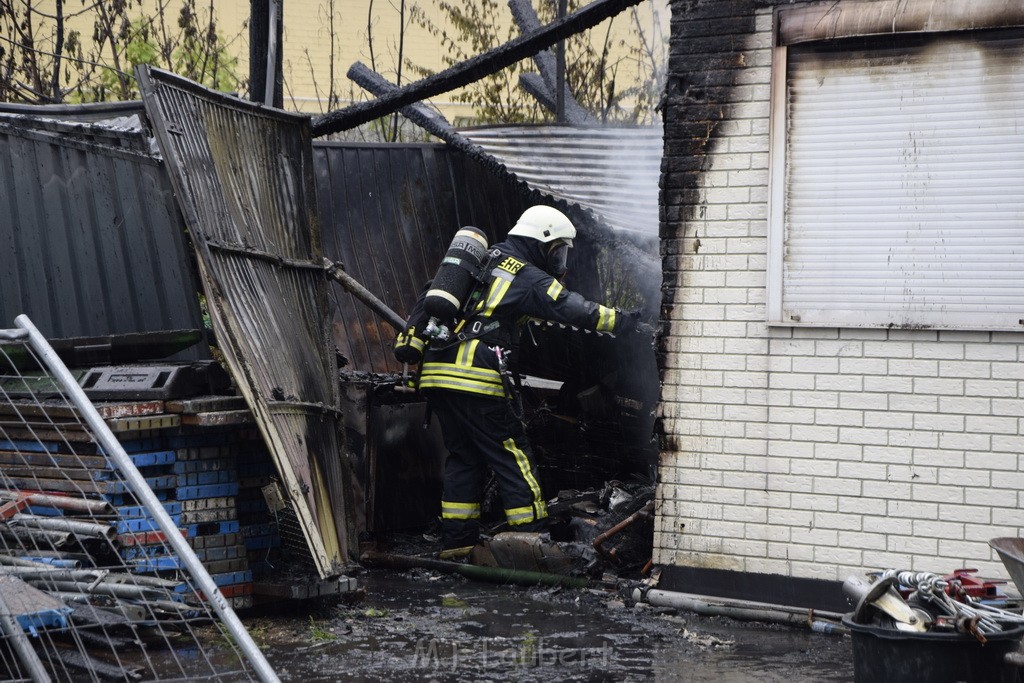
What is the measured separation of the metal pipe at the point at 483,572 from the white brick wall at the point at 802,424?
0.71 meters

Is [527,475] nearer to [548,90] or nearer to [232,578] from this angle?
[232,578]

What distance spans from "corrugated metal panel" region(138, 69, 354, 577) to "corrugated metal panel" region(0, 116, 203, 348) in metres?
1.09

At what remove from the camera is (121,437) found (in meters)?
5.26

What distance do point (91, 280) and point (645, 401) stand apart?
3583 millimetres

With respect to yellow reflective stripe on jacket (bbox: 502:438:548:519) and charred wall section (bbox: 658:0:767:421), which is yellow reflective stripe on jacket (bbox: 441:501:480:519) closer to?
yellow reflective stripe on jacket (bbox: 502:438:548:519)

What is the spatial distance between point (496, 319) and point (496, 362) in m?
0.27

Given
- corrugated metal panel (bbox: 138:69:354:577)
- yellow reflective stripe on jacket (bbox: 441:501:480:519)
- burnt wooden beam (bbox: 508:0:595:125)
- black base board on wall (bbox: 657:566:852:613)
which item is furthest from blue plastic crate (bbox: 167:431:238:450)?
burnt wooden beam (bbox: 508:0:595:125)

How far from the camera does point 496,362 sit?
681cm

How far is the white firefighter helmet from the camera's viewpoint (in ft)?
22.8

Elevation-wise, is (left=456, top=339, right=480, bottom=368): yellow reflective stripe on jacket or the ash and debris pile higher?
(left=456, top=339, right=480, bottom=368): yellow reflective stripe on jacket

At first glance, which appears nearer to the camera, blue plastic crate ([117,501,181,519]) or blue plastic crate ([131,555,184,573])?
blue plastic crate ([131,555,184,573])

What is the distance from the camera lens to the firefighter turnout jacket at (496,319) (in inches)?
263

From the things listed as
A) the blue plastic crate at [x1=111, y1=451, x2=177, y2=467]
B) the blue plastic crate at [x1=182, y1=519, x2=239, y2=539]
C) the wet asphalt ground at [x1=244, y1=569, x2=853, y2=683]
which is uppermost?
the blue plastic crate at [x1=111, y1=451, x2=177, y2=467]

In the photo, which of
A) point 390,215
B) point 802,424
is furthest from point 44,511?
point 390,215
